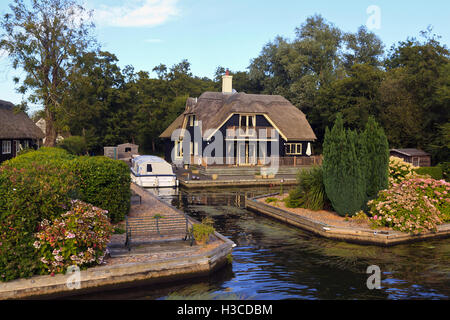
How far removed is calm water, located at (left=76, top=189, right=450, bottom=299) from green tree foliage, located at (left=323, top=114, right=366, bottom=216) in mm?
2707

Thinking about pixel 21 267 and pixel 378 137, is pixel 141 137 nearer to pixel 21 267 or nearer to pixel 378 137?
pixel 378 137

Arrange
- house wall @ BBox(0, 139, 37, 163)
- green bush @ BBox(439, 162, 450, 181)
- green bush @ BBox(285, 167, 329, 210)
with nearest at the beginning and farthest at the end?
green bush @ BBox(285, 167, 329, 210), green bush @ BBox(439, 162, 450, 181), house wall @ BBox(0, 139, 37, 163)

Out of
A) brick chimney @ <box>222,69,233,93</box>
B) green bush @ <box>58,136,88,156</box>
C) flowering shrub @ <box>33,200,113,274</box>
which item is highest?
brick chimney @ <box>222,69,233,93</box>

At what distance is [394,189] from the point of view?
18.0m

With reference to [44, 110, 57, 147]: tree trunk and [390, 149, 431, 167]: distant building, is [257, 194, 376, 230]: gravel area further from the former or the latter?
[44, 110, 57, 147]: tree trunk

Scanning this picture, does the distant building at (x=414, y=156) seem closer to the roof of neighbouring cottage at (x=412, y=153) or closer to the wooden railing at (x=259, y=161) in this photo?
the roof of neighbouring cottage at (x=412, y=153)

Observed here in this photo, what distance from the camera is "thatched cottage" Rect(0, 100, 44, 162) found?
38791mm

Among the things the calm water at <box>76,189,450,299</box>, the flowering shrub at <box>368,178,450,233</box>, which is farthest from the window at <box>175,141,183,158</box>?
the flowering shrub at <box>368,178,450,233</box>

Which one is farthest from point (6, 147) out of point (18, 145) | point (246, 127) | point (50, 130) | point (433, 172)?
point (433, 172)

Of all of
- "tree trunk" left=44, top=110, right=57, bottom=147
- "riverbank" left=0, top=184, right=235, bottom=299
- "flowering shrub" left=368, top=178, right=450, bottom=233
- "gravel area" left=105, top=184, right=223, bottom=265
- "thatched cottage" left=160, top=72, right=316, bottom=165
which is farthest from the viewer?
"tree trunk" left=44, top=110, right=57, bottom=147

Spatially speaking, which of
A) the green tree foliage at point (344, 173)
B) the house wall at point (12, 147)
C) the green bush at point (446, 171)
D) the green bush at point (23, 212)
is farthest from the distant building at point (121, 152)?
the green bush at point (23, 212)

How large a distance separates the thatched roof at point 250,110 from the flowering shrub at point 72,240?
101ft
